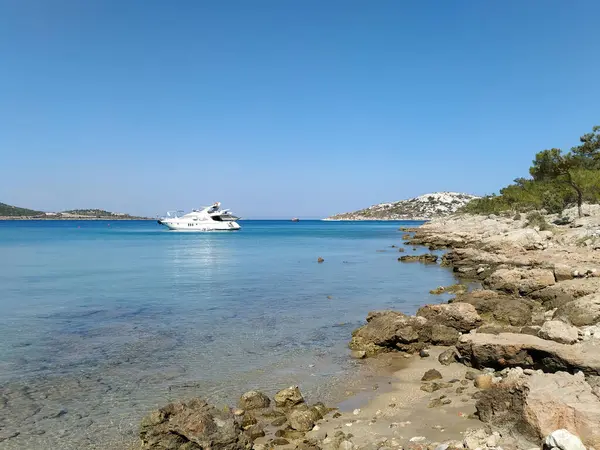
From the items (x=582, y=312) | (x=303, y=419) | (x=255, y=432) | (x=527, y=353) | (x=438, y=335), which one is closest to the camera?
(x=255, y=432)

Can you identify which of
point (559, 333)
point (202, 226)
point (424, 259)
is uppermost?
point (202, 226)

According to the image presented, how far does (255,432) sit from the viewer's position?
8039mm

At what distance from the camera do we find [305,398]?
9.82m

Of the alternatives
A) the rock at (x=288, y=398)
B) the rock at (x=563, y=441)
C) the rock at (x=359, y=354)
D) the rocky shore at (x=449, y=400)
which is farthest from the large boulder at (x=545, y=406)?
the rock at (x=359, y=354)

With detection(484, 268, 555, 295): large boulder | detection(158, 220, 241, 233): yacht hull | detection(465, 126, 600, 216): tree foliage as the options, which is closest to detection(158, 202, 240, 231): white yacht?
detection(158, 220, 241, 233): yacht hull

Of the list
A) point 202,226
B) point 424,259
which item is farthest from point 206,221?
point 424,259

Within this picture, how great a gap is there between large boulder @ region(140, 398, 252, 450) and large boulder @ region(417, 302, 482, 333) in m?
8.32

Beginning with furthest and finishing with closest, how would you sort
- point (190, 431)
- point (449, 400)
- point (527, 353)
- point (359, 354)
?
point (359, 354) → point (527, 353) → point (449, 400) → point (190, 431)

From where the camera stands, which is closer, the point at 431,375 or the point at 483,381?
the point at 483,381

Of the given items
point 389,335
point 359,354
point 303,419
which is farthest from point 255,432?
point 389,335

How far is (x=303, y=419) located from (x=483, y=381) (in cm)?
385

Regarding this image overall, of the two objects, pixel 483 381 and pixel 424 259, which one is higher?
pixel 483 381

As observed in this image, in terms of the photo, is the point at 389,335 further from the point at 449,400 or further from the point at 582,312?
the point at 582,312

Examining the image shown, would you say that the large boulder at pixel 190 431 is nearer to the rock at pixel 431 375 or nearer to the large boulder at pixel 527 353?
the rock at pixel 431 375
